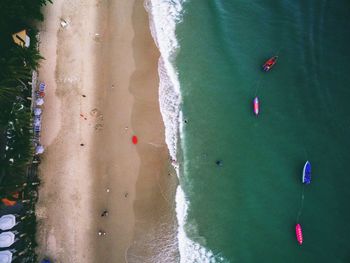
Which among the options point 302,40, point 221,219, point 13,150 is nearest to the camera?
point 13,150

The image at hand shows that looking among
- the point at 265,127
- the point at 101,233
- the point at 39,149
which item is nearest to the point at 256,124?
the point at 265,127

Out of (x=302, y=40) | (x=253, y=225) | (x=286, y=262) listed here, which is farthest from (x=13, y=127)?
(x=302, y=40)

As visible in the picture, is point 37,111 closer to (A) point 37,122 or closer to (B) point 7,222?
(A) point 37,122

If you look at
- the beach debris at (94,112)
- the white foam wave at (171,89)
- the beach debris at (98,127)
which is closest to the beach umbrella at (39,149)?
the beach debris at (98,127)

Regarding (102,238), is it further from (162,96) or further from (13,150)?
(162,96)

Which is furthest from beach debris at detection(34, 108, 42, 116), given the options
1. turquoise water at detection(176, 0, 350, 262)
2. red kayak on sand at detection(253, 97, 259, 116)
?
red kayak on sand at detection(253, 97, 259, 116)

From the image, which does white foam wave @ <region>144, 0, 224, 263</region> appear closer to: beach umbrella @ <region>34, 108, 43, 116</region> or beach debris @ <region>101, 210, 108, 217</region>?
beach debris @ <region>101, 210, 108, 217</region>

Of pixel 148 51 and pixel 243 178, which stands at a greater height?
pixel 148 51
